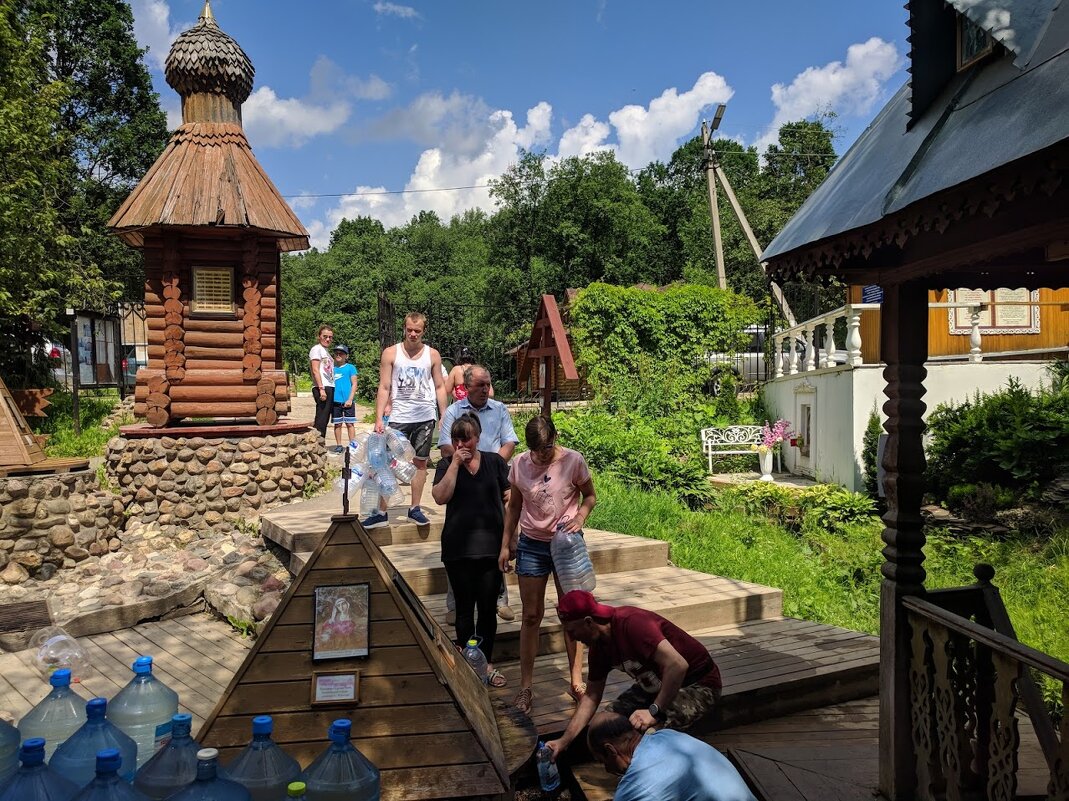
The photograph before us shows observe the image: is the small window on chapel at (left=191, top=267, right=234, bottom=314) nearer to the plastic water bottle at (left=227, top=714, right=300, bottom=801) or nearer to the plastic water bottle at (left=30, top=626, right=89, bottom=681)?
the plastic water bottle at (left=30, top=626, right=89, bottom=681)

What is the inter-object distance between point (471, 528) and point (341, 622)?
1705 mm

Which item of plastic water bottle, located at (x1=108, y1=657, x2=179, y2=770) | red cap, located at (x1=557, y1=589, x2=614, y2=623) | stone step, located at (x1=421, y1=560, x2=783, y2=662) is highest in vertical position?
red cap, located at (x1=557, y1=589, x2=614, y2=623)

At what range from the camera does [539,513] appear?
181 inches

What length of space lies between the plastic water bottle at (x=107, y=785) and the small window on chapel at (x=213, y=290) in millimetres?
8921

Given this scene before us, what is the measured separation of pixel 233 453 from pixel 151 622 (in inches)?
113

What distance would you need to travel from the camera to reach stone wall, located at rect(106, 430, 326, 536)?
9.83 metres

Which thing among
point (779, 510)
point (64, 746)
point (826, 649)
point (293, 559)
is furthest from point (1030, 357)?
point (64, 746)

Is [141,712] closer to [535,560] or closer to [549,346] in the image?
[535,560]

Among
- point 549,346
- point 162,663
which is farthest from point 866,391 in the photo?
point 162,663

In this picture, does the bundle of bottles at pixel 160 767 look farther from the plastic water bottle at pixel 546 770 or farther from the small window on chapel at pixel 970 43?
the small window on chapel at pixel 970 43

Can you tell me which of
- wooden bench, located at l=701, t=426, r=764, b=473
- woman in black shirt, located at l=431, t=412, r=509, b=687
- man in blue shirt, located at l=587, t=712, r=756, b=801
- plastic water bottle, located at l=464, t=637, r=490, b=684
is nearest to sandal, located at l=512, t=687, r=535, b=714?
plastic water bottle, located at l=464, t=637, r=490, b=684

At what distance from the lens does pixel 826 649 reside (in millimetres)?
5648

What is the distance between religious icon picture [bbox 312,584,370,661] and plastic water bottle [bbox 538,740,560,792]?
1.49 metres

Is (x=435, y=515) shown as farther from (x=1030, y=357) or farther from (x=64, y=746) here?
(x=1030, y=357)
